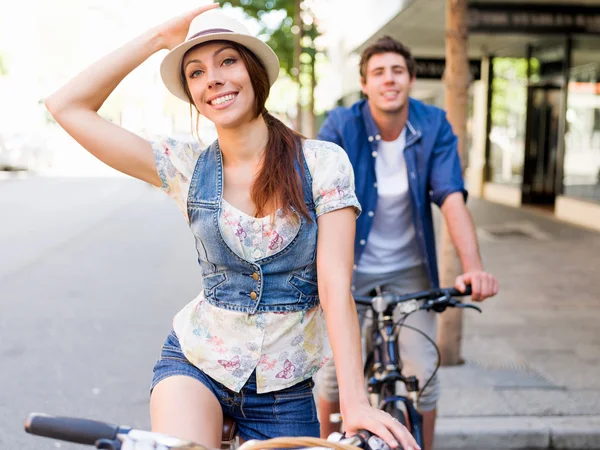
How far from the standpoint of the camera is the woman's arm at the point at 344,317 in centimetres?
173

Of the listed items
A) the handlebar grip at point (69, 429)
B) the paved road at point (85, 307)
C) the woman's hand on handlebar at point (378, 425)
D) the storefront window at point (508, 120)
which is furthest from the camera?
the storefront window at point (508, 120)

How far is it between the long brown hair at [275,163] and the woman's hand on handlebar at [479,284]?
1.00 m

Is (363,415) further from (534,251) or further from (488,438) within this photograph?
(534,251)

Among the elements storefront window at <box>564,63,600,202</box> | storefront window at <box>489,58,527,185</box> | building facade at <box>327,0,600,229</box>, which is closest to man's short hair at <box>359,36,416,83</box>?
building facade at <box>327,0,600,229</box>

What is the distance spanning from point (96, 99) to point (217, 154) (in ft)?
1.33

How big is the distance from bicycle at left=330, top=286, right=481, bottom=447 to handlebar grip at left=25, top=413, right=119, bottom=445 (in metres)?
1.61

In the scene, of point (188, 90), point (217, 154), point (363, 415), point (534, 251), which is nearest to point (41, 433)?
point (363, 415)

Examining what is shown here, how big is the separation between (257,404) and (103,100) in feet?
3.35

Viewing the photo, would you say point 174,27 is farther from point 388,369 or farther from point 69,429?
point 388,369

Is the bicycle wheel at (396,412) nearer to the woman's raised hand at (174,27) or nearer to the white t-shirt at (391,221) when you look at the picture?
the white t-shirt at (391,221)

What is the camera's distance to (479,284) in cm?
278

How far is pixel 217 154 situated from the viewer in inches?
85.4

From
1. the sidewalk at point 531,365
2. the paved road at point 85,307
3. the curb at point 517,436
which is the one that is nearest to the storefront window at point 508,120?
the sidewalk at point 531,365

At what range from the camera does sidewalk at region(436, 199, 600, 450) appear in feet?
14.3
